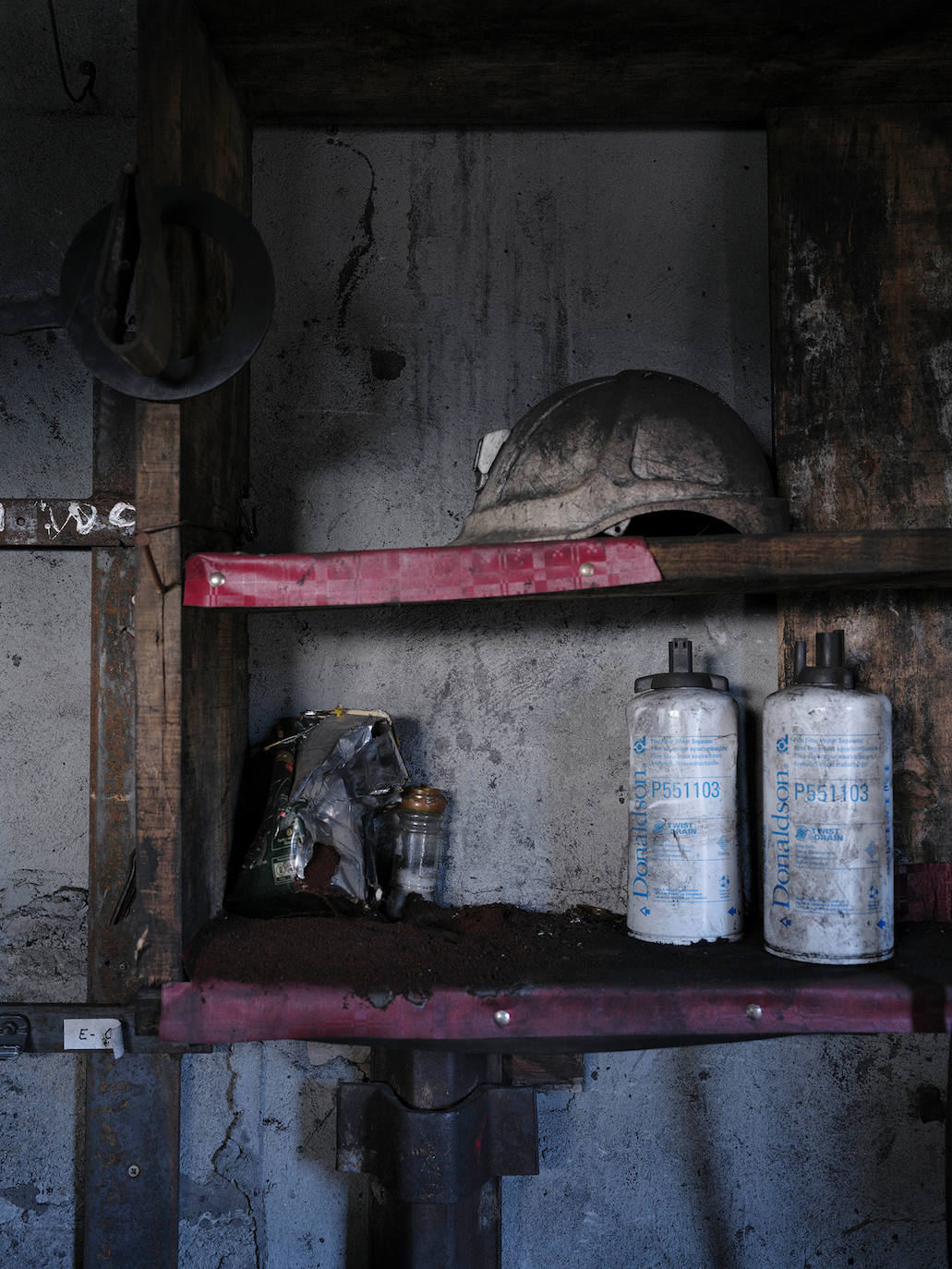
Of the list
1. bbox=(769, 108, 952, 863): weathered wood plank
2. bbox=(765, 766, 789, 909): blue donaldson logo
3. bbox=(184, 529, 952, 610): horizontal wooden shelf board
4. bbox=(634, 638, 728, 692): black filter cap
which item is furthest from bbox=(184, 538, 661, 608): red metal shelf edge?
bbox=(769, 108, 952, 863): weathered wood plank

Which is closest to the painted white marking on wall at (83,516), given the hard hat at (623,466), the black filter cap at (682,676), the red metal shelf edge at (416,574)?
the red metal shelf edge at (416,574)

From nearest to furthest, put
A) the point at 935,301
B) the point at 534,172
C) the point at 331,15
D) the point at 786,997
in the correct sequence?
the point at 786,997, the point at 331,15, the point at 935,301, the point at 534,172

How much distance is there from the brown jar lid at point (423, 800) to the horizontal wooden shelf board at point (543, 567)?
33 centimetres

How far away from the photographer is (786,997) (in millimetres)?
975

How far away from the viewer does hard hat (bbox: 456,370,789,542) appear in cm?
104

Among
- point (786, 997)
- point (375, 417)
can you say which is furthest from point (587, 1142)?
point (375, 417)

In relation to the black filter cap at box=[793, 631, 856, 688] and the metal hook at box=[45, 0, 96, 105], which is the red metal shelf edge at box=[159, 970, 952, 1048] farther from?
the metal hook at box=[45, 0, 96, 105]

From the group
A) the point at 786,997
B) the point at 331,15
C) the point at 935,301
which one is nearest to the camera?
the point at 786,997

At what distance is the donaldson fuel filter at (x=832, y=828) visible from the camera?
1.02 meters

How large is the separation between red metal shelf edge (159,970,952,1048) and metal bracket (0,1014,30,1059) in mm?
379

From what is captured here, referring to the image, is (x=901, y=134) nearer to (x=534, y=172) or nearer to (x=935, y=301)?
(x=935, y=301)

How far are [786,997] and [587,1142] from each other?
53 cm

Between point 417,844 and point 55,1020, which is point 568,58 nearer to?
point 417,844

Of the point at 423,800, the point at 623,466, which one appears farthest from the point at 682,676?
the point at 423,800
